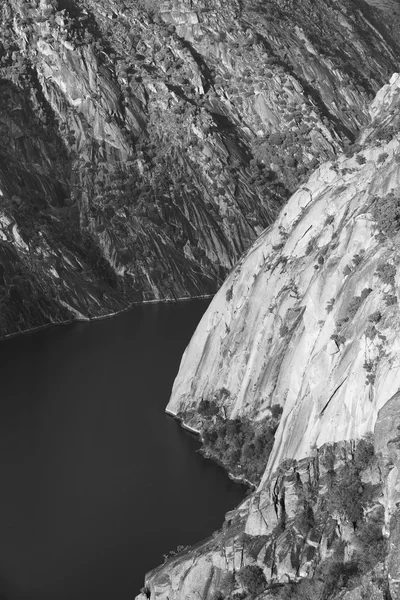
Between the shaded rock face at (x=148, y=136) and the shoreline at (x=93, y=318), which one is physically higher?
the shaded rock face at (x=148, y=136)

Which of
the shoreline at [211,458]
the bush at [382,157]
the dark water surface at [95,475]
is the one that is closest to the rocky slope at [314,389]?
the bush at [382,157]

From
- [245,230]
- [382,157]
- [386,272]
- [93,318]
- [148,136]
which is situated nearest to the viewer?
[386,272]

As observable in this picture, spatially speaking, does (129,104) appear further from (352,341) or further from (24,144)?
(352,341)

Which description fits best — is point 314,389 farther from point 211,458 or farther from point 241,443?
point 211,458

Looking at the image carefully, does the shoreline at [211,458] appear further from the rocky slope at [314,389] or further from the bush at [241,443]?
the rocky slope at [314,389]

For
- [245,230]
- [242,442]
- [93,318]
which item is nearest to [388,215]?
[242,442]

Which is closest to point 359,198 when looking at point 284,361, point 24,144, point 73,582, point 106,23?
point 284,361
